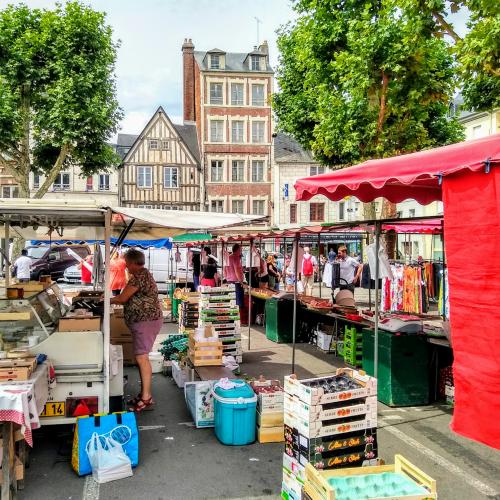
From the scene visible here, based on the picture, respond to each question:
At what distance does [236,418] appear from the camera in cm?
570

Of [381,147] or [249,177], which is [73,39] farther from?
[249,177]

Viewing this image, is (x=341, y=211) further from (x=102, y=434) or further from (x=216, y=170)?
(x=102, y=434)

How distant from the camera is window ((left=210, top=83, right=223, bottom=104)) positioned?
→ 42188 millimetres

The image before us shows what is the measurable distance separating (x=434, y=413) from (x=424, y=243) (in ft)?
95.5

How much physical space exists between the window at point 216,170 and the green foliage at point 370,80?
23.4 metres

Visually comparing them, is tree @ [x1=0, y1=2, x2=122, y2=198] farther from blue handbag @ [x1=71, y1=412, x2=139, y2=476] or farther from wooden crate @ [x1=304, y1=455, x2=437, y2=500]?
wooden crate @ [x1=304, y1=455, x2=437, y2=500]

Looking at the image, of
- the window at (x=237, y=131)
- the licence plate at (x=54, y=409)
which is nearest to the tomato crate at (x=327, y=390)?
the licence plate at (x=54, y=409)

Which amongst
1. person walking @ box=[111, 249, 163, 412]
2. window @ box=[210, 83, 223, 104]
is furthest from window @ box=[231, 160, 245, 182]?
person walking @ box=[111, 249, 163, 412]

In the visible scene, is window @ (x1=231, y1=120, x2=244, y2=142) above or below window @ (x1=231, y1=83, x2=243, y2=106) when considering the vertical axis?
below

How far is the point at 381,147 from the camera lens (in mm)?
15133

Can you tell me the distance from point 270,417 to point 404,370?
226 cm

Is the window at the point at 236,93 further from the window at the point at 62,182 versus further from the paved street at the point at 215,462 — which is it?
the paved street at the point at 215,462

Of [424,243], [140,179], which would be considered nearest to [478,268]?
[424,243]

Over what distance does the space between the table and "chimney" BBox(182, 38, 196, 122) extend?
144 feet
